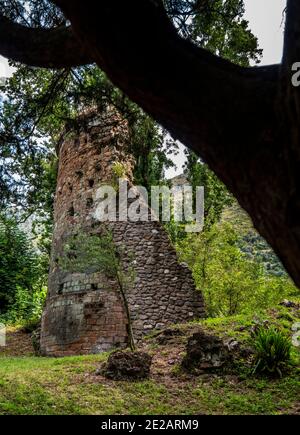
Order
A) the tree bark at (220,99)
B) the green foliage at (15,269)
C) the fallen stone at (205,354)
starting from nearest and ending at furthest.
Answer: the tree bark at (220,99)
the fallen stone at (205,354)
the green foliage at (15,269)

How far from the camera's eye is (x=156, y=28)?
8.11 feet

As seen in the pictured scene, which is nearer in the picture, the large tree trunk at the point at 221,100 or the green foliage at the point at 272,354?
the large tree trunk at the point at 221,100

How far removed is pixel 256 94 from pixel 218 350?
606 centimetres

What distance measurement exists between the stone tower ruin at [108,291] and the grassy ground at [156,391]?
234 cm

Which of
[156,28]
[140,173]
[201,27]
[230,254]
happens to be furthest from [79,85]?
[140,173]

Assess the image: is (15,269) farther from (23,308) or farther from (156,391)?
(156,391)

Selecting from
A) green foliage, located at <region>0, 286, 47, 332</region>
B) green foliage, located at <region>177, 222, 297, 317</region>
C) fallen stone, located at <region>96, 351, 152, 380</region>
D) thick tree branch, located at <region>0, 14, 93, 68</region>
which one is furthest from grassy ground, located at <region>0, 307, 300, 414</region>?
green foliage, located at <region>0, 286, 47, 332</region>

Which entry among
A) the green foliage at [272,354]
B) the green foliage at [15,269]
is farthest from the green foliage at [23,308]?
the green foliage at [272,354]

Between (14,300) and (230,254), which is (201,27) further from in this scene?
(14,300)

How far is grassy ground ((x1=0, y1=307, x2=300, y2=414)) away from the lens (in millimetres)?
5785

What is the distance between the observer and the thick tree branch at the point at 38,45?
3.93 meters

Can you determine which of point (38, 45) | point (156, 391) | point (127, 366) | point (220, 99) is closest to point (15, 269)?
point (127, 366)

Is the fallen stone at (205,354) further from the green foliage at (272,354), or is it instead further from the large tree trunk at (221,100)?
the large tree trunk at (221,100)

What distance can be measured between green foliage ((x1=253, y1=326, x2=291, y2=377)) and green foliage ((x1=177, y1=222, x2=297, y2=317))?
224 inches
